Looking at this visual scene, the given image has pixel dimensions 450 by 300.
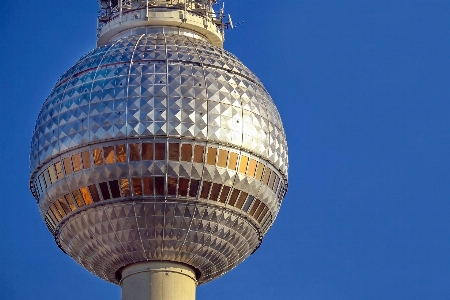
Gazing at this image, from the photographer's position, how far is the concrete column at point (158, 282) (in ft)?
214

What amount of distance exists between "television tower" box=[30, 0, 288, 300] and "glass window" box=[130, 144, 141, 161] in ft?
0.15

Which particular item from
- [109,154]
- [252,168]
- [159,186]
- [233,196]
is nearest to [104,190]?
[109,154]

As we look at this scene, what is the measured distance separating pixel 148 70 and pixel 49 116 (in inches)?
217

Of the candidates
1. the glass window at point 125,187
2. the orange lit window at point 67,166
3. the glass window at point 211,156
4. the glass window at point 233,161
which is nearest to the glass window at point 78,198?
the orange lit window at point 67,166

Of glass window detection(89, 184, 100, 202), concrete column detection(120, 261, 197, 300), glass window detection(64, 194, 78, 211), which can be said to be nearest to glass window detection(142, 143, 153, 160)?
glass window detection(89, 184, 100, 202)

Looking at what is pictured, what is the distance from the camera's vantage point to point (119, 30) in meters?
71.1

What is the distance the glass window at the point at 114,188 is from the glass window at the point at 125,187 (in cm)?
23

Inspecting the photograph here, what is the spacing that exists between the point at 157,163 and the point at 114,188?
2.42 meters

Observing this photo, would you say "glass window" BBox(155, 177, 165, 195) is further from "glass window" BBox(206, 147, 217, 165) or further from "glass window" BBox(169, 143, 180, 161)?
"glass window" BBox(206, 147, 217, 165)

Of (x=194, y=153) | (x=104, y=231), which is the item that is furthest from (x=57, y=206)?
(x=194, y=153)

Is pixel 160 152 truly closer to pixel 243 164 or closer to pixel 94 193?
pixel 94 193

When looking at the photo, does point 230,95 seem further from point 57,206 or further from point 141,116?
point 57,206

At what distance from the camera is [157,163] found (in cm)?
6369

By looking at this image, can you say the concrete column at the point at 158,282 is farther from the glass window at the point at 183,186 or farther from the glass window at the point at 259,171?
the glass window at the point at 259,171
